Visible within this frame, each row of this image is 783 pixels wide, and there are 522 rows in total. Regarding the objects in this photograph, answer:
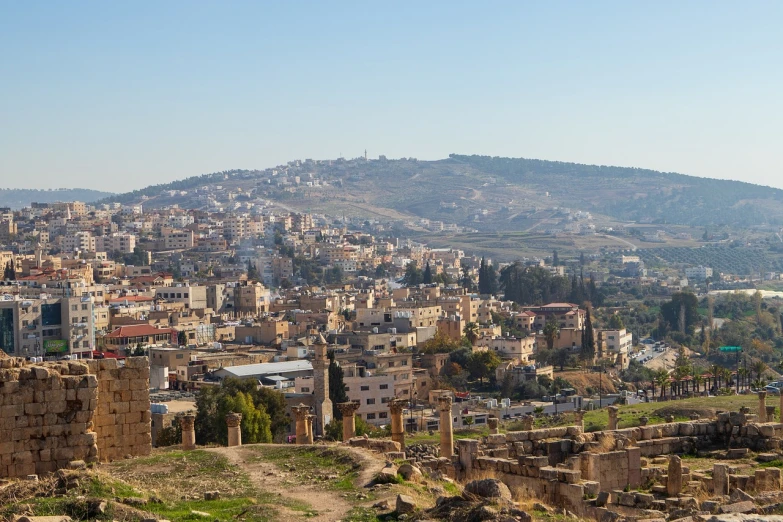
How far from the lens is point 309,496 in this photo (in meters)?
14.4

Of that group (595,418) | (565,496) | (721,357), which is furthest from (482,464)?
(721,357)

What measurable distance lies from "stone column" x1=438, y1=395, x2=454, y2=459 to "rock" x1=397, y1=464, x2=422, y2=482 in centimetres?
613

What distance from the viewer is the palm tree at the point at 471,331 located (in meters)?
82.6

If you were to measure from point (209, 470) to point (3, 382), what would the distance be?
295 cm

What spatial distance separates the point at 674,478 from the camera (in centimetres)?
1644

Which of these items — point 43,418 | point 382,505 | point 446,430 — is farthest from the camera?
point 446,430

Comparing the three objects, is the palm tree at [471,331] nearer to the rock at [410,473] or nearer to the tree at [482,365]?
the tree at [482,365]

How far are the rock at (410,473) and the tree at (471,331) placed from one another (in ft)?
218

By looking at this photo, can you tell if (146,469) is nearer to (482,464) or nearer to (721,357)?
(482,464)

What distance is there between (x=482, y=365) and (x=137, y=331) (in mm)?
22205

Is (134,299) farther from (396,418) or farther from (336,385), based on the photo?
(396,418)

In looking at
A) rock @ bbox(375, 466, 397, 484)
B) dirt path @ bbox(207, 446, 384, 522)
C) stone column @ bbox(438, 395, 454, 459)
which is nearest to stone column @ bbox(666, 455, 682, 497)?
dirt path @ bbox(207, 446, 384, 522)

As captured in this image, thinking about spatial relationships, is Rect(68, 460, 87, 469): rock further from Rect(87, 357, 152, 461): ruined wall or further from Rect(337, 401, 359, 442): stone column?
Rect(337, 401, 359, 442): stone column

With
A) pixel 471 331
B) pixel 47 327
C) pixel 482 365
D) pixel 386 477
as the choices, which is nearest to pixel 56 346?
pixel 47 327
